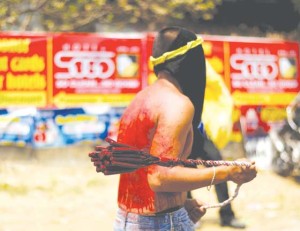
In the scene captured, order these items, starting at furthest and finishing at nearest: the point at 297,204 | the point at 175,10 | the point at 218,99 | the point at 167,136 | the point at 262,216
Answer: the point at 175,10, the point at 297,204, the point at 262,216, the point at 218,99, the point at 167,136

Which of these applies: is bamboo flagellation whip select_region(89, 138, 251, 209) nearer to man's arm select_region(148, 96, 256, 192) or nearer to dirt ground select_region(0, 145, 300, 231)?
man's arm select_region(148, 96, 256, 192)

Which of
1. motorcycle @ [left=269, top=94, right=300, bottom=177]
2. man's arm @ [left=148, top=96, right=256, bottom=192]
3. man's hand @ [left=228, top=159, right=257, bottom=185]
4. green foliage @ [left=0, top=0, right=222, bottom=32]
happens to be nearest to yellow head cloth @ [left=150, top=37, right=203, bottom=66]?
man's arm @ [left=148, top=96, right=256, bottom=192]

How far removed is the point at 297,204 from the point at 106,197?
8.58 ft

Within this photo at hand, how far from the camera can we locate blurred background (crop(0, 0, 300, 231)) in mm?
8609

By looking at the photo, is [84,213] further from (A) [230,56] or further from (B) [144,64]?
(A) [230,56]

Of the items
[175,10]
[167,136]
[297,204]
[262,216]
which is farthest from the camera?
[175,10]

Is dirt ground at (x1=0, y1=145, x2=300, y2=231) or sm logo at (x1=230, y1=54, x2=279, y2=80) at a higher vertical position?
sm logo at (x1=230, y1=54, x2=279, y2=80)

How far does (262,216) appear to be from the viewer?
25.1ft

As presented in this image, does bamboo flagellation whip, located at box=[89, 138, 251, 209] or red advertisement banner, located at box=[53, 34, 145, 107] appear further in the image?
red advertisement banner, located at box=[53, 34, 145, 107]

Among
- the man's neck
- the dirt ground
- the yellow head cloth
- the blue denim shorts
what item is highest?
the yellow head cloth

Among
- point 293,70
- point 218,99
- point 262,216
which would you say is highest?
point 293,70

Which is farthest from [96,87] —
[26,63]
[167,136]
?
[167,136]

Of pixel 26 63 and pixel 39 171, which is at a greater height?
pixel 26 63

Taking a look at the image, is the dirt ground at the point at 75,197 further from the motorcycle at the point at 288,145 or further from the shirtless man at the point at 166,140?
the shirtless man at the point at 166,140
